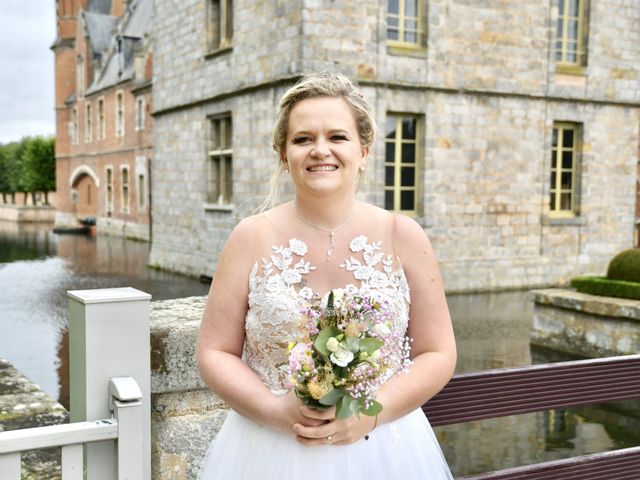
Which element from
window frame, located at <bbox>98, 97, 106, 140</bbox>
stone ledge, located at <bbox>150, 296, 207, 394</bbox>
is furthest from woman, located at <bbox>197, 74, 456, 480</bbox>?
window frame, located at <bbox>98, 97, 106, 140</bbox>

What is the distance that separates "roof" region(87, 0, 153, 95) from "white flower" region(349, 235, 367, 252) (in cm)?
2849

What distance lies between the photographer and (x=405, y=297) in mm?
1964

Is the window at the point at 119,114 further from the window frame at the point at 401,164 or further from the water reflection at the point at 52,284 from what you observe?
the window frame at the point at 401,164

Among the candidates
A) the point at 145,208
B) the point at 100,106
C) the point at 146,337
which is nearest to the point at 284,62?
the point at 146,337

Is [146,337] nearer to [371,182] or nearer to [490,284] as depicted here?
[371,182]

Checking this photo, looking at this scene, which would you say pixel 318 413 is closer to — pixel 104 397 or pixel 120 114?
pixel 104 397

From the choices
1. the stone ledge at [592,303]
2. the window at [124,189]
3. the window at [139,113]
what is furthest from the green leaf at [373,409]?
the window at [124,189]

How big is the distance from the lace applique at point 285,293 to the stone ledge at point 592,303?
7.18 m

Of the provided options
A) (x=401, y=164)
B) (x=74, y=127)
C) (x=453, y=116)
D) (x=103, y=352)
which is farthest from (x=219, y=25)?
(x=74, y=127)

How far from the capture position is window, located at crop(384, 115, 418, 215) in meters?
13.4

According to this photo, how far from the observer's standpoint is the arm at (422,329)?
1882mm

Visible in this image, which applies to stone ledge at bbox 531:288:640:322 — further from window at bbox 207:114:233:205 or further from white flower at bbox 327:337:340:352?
window at bbox 207:114:233:205

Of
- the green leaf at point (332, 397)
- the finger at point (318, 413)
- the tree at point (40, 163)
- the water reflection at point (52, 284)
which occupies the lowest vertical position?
the water reflection at point (52, 284)

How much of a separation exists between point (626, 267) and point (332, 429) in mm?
8384
